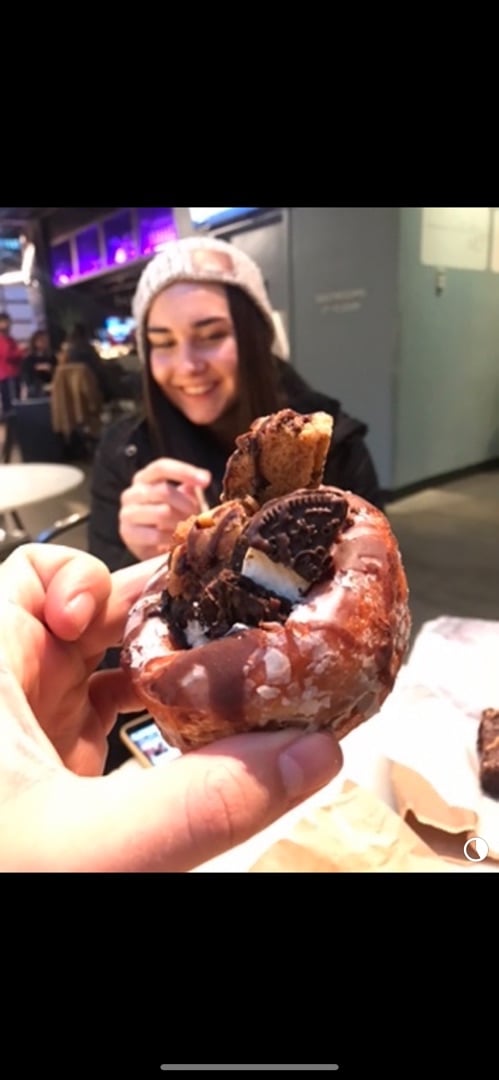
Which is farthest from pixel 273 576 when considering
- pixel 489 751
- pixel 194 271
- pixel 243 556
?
pixel 194 271

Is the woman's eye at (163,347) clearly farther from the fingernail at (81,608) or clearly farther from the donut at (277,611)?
the donut at (277,611)

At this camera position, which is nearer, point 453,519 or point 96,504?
point 453,519

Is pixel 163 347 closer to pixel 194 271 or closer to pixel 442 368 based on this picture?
pixel 194 271

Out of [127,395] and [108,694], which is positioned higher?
[127,395]

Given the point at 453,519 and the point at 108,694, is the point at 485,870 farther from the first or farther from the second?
the point at 453,519

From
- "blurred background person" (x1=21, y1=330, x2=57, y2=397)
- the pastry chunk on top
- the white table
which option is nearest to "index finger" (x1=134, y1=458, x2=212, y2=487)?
the white table

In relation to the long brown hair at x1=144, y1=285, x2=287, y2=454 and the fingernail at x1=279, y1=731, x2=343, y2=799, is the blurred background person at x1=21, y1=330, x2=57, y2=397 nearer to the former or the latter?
the long brown hair at x1=144, y1=285, x2=287, y2=454
